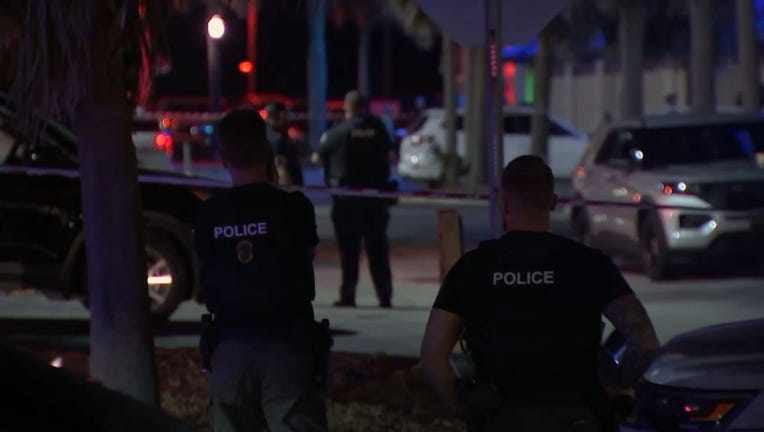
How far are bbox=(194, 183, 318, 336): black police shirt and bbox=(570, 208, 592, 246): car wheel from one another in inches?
481

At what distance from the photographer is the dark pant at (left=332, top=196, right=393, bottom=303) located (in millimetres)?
13797

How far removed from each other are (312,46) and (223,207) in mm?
42253

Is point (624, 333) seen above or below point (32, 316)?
above

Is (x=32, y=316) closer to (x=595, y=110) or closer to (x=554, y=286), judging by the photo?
(x=554, y=286)

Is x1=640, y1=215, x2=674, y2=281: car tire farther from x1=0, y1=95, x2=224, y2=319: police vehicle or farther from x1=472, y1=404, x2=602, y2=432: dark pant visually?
x1=472, y1=404, x2=602, y2=432: dark pant

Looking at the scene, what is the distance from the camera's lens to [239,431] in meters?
5.87

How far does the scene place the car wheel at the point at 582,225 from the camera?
18047mm

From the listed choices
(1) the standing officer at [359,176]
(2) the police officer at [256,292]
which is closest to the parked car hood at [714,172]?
(1) the standing officer at [359,176]

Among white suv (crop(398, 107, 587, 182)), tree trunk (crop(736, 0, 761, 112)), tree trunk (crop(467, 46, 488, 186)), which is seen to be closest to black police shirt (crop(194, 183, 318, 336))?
tree trunk (crop(736, 0, 761, 112))

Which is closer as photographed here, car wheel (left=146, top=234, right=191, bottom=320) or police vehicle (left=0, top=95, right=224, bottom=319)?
police vehicle (left=0, top=95, right=224, bottom=319)

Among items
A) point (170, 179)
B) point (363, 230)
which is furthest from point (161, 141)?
point (170, 179)

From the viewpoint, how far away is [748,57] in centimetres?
2389

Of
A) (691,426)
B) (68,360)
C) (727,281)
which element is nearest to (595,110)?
(727,281)

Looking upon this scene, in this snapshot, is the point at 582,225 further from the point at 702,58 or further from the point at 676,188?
the point at 702,58
